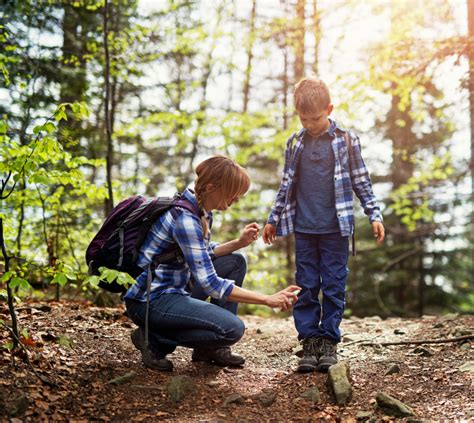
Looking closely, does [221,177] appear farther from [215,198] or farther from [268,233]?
[268,233]

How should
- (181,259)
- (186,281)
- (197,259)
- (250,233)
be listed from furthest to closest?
(250,233)
(186,281)
(181,259)
(197,259)

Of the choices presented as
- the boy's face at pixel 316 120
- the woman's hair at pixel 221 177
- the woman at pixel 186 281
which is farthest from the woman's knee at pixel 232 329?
the boy's face at pixel 316 120

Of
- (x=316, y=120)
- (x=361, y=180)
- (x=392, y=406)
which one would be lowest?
(x=392, y=406)

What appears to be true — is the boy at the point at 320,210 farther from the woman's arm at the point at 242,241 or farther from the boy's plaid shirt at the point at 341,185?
the woman's arm at the point at 242,241

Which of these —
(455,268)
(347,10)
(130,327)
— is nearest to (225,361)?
(130,327)

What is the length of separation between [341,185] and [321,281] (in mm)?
809

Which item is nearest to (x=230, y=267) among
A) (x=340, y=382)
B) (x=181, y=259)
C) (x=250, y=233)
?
(x=250, y=233)

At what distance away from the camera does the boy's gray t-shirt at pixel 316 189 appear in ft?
12.5

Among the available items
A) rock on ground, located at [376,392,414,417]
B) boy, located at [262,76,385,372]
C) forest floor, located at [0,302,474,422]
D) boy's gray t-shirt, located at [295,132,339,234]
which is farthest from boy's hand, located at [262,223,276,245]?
rock on ground, located at [376,392,414,417]

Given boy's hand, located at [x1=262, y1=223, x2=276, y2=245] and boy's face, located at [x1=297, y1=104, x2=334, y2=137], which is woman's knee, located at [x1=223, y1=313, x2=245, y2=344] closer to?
boy's hand, located at [x1=262, y1=223, x2=276, y2=245]

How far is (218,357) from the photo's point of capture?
3.63 meters

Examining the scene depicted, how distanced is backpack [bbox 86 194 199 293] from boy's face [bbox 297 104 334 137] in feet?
3.87

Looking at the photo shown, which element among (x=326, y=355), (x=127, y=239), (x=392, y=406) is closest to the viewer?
(x=392, y=406)

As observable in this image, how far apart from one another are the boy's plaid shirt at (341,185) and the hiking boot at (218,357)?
1050 millimetres
